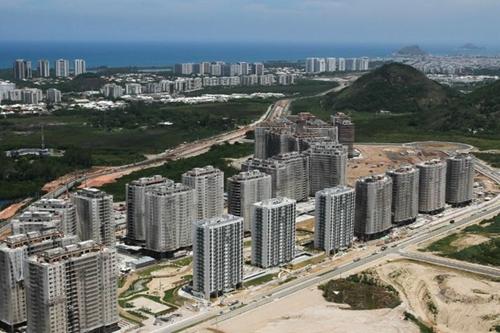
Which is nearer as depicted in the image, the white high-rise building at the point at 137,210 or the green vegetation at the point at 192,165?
the white high-rise building at the point at 137,210

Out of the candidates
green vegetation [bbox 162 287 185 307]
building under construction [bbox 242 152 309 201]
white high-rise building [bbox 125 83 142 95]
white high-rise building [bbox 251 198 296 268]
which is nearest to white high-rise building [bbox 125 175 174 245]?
white high-rise building [bbox 251 198 296 268]

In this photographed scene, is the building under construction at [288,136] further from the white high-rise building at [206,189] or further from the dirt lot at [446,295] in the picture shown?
the dirt lot at [446,295]

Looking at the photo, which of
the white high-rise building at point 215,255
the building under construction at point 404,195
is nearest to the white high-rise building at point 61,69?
the building under construction at point 404,195

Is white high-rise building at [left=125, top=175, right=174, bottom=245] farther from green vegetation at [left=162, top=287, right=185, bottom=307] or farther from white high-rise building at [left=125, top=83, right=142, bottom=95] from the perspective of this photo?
white high-rise building at [left=125, top=83, right=142, bottom=95]

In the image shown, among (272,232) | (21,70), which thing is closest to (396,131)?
(272,232)

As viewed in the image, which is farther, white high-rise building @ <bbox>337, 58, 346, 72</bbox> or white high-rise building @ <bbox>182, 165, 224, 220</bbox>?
white high-rise building @ <bbox>337, 58, 346, 72</bbox>

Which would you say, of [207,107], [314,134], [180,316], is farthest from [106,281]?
[207,107]
